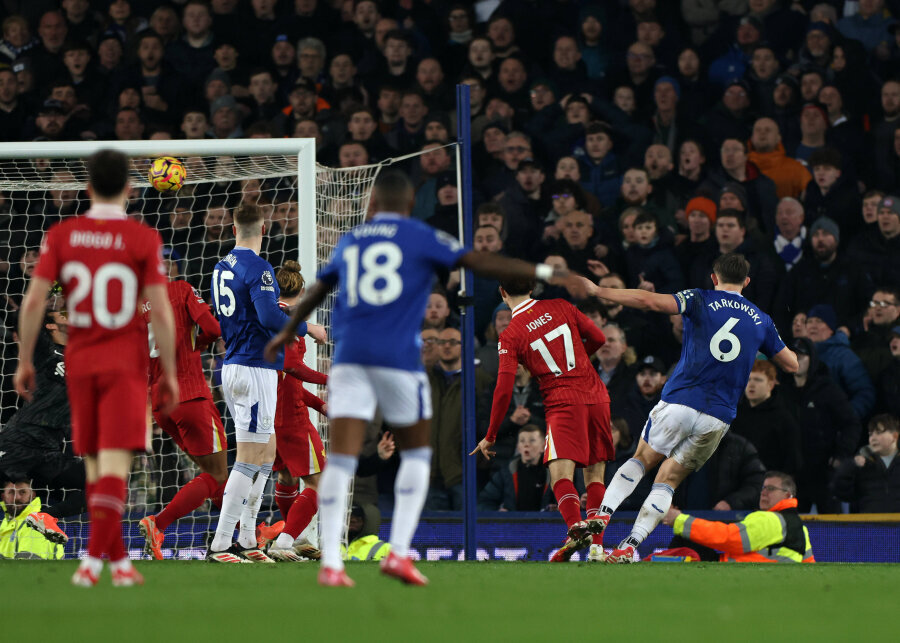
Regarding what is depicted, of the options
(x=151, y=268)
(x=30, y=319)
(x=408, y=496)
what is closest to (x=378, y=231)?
(x=151, y=268)

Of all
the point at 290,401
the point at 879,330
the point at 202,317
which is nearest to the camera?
the point at 202,317

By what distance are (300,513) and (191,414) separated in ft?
3.40

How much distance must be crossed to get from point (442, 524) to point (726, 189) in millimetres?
4560

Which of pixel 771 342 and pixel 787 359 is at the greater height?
pixel 771 342

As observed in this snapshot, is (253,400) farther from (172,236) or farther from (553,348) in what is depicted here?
(172,236)

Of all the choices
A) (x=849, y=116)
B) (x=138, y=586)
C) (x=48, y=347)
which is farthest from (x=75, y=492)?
(x=849, y=116)

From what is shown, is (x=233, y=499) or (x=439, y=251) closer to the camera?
Answer: (x=439, y=251)

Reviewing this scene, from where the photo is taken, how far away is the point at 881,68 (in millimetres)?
14273

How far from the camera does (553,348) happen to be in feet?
30.0

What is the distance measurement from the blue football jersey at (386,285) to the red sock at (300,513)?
332 centimetres

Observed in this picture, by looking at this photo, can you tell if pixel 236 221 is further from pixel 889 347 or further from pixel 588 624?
pixel 889 347

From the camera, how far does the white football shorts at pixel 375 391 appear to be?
565cm

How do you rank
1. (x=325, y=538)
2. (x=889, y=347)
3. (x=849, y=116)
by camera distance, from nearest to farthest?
(x=325, y=538) → (x=889, y=347) → (x=849, y=116)

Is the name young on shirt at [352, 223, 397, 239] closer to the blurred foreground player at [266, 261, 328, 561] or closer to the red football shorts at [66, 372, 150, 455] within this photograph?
the red football shorts at [66, 372, 150, 455]
